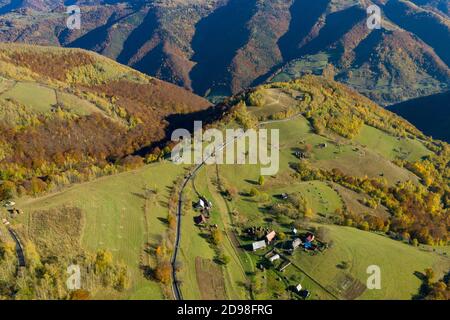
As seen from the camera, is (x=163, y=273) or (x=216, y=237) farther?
(x=216, y=237)

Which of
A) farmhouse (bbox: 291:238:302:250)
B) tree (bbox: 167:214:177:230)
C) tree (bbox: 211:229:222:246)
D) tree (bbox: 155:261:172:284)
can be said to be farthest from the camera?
farmhouse (bbox: 291:238:302:250)

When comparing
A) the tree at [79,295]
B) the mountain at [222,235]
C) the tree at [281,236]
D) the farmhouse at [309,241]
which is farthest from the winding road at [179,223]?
the farmhouse at [309,241]

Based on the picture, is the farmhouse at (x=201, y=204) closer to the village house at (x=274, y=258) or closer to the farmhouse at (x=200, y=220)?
the farmhouse at (x=200, y=220)

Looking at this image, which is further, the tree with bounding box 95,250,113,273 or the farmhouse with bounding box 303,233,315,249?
the farmhouse with bounding box 303,233,315,249

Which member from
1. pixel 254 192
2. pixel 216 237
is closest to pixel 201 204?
pixel 216 237

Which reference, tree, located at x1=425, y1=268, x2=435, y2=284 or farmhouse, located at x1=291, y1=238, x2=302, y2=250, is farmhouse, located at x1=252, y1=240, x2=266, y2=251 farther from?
tree, located at x1=425, y1=268, x2=435, y2=284

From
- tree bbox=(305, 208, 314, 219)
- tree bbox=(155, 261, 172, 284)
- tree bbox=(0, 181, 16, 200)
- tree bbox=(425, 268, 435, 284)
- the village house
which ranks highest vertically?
tree bbox=(0, 181, 16, 200)

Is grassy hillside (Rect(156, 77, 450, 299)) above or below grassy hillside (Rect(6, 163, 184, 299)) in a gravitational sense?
below

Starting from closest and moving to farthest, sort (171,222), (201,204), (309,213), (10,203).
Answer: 1. (10,203)
2. (171,222)
3. (201,204)
4. (309,213)

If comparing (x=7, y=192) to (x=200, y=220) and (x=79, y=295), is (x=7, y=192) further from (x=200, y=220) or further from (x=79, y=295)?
(x=200, y=220)

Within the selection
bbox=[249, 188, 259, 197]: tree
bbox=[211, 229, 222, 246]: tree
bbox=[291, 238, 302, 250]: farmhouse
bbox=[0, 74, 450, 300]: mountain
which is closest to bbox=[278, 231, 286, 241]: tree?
bbox=[0, 74, 450, 300]: mountain

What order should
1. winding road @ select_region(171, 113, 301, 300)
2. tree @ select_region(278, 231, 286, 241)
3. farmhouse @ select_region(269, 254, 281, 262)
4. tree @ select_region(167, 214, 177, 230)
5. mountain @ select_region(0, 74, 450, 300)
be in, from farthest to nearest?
tree @ select_region(278, 231, 286, 241) < tree @ select_region(167, 214, 177, 230) < farmhouse @ select_region(269, 254, 281, 262) < winding road @ select_region(171, 113, 301, 300) < mountain @ select_region(0, 74, 450, 300)
